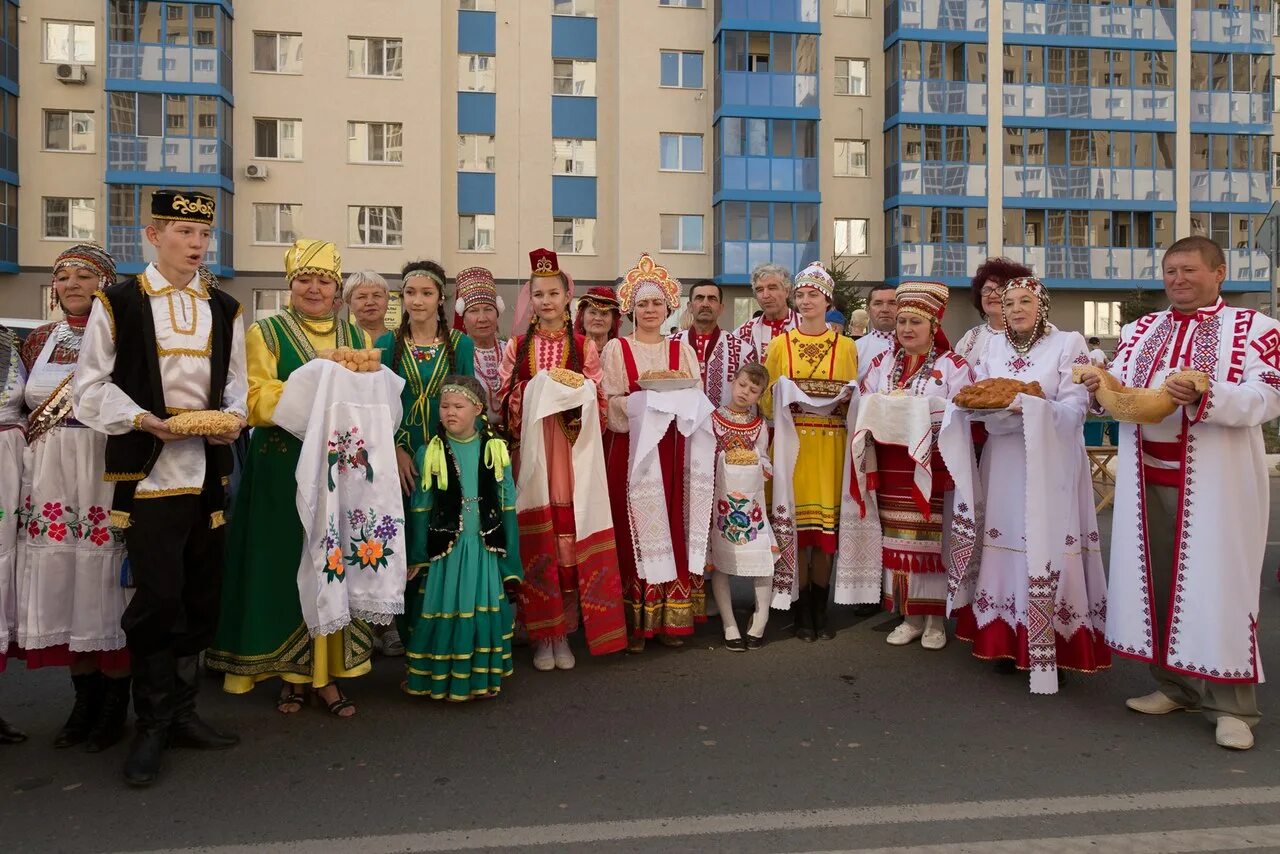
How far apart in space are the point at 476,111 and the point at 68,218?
39.3 ft

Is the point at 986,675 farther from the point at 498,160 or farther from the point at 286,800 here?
the point at 498,160

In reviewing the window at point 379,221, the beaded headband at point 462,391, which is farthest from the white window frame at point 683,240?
the beaded headband at point 462,391

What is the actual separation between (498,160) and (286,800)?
27414mm

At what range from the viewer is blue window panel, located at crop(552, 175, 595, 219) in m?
29.5

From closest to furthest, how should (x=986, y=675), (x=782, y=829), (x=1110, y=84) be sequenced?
(x=782, y=829), (x=986, y=675), (x=1110, y=84)

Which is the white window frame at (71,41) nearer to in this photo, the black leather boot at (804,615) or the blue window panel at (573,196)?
the blue window panel at (573,196)

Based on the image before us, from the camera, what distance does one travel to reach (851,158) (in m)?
31.4

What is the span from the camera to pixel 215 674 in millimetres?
5359

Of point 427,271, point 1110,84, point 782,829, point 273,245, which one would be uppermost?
point 1110,84

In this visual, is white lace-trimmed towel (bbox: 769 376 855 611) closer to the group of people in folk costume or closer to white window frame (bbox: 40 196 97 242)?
the group of people in folk costume

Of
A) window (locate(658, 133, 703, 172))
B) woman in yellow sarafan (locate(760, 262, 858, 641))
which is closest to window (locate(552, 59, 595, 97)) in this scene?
window (locate(658, 133, 703, 172))

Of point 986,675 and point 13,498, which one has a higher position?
point 13,498

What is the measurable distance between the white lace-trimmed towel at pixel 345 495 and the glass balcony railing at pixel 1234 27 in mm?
36387

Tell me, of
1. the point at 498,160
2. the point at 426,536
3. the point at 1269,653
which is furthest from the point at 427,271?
the point at 498,160
